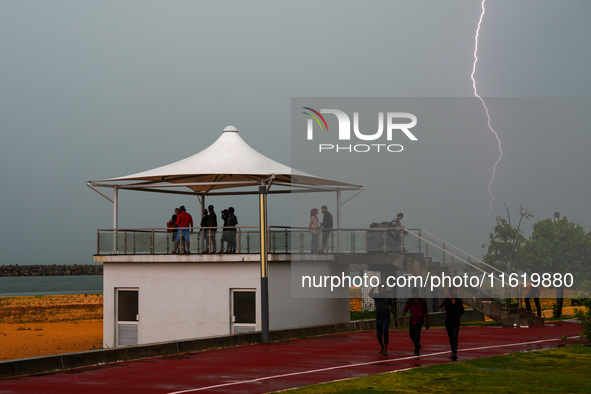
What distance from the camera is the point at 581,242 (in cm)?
7044

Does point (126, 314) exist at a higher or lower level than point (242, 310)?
lower

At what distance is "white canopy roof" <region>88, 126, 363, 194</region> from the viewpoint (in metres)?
28.5

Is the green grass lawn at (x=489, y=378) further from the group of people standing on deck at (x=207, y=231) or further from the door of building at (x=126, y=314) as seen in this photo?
the door of building at (x=126, y=314)

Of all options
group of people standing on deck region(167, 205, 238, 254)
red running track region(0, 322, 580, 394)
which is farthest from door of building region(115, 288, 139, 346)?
red running track region(0, 322, 580, 394)

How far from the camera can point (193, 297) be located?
2792 cm

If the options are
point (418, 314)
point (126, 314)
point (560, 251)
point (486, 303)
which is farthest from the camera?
point (560, 251)

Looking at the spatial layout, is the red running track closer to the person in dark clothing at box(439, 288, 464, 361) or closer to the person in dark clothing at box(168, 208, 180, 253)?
the person in dark clothing at box(439, 288, 464, 361)

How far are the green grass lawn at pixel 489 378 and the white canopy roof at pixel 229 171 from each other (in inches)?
477

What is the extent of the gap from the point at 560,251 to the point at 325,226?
4540 centimetres

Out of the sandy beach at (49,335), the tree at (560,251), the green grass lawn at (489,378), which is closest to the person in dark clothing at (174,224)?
the sandy beach at (49,335)

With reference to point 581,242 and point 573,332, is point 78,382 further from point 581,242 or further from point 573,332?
point 581,242

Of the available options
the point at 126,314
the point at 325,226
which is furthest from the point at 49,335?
the point at 325,226

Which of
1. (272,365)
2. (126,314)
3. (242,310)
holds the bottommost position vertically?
(272,365)

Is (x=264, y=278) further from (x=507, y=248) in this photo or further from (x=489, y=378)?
(x=507, y=248)
